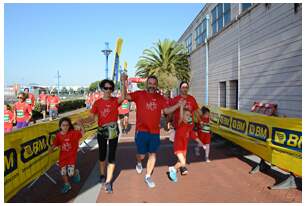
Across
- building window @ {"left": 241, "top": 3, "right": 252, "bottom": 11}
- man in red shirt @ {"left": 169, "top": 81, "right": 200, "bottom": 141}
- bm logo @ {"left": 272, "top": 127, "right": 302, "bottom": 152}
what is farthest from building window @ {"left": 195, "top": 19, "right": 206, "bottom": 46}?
bm logo @ {"left": 272, "top": 127, "right": 302, "bottom": 152}

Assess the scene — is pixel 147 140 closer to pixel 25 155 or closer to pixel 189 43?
pixel 25 155

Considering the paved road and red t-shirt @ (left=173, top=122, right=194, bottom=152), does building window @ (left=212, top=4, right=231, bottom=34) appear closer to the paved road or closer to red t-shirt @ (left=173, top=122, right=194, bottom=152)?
the paved road

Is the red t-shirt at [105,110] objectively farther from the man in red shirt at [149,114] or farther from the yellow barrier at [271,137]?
the yellow barrier at [271,137]

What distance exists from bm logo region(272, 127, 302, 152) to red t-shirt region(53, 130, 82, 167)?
3.45 m

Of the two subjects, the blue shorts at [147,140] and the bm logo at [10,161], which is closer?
the bm logo at [10,161]

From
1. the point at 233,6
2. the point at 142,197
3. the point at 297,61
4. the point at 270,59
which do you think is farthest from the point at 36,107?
the point at 142,197

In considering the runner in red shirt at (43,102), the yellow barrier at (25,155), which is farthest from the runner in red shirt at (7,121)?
the runner in red shirt at (43,102)

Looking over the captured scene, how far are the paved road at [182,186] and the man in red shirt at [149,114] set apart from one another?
44 cm

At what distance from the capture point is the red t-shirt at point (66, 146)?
17.5 feet

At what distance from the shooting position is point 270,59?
1165 cm

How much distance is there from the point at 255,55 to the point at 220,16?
6.89m

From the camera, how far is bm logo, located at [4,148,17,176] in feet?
13.4

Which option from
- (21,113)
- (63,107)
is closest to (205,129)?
(21,113)

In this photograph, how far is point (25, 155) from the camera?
468 centimetres
